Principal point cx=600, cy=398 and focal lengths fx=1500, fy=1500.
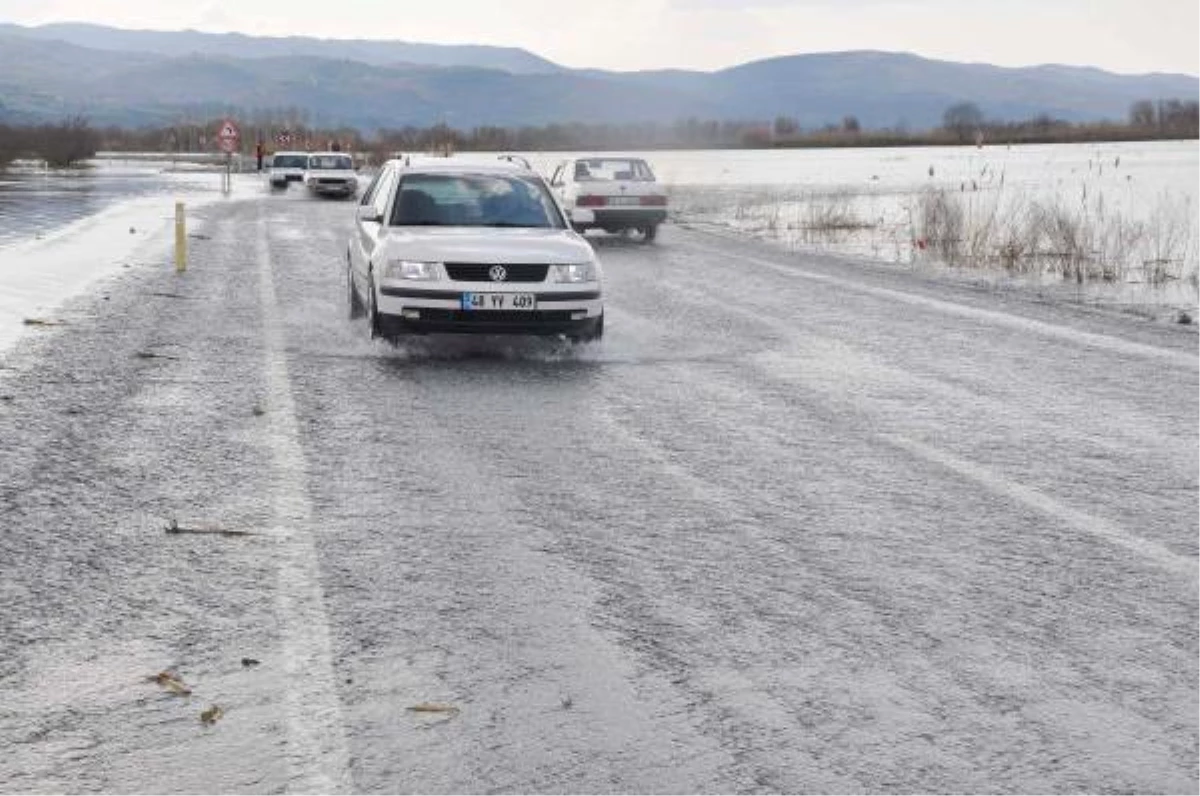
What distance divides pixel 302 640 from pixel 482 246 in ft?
24.5

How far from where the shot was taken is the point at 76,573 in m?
5.77

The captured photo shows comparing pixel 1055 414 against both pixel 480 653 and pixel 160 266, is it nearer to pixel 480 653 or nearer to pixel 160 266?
pixel 480 653

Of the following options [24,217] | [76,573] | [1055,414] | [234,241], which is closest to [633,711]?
[76,573]

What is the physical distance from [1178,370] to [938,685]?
314 inches

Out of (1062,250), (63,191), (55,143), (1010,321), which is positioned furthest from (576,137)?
(1010,321)

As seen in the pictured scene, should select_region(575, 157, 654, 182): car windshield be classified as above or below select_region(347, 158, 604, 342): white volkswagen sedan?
above

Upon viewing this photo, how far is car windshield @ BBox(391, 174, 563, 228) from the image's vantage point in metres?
13.2

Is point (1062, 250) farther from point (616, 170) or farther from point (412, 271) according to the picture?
point (412, 271)

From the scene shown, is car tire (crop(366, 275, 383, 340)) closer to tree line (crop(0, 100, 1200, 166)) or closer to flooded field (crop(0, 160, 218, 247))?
flooded field (crop(0, 160, 218, 247))

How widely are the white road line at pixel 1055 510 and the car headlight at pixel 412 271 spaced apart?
14.4ft

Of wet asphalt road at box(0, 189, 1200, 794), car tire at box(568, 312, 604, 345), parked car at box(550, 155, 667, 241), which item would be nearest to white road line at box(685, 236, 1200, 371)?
wet asphalt road at box(0, 189, 1200, 794)

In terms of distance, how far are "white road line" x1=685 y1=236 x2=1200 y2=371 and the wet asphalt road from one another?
87cm

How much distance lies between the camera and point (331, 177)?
1919 inches

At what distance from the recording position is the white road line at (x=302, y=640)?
3.96 m
